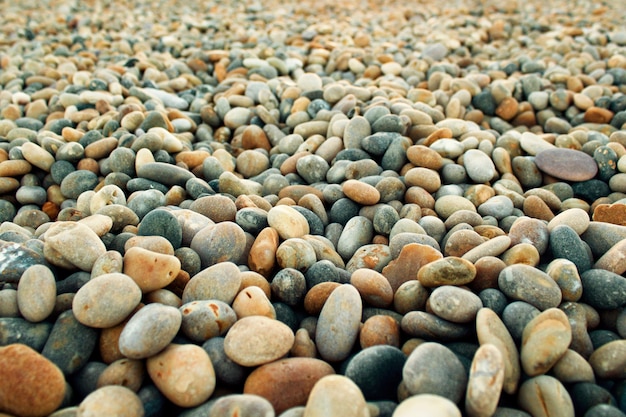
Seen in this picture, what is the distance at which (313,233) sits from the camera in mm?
1781

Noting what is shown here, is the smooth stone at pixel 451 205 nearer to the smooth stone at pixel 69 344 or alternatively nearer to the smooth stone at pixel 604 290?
the smooth stone at pixel 604 290

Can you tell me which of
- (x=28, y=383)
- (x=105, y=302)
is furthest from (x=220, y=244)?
(x=28, y=383)

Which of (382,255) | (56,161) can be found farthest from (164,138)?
(382,255)

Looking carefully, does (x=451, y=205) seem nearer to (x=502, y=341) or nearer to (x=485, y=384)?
(x=502, y=341)

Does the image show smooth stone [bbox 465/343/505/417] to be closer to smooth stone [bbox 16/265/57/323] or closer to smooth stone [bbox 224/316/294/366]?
smooth stone [bbox 224/316/294/366]

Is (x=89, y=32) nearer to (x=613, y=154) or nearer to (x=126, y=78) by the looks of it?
(x=126, y=78)

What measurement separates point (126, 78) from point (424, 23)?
3.27 m

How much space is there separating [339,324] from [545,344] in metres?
0.52

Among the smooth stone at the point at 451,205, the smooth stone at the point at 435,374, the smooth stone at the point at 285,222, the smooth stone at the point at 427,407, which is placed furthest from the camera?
the smooth stone at the point at 451,205

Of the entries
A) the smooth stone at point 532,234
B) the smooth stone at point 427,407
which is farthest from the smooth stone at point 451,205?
the smooth stone at point 427,407

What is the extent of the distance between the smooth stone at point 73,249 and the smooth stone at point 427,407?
99 centimetres

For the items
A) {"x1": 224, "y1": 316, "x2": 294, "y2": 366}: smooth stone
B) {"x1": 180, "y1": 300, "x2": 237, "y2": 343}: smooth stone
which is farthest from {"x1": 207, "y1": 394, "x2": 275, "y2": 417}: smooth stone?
{"x1": 180, "y1": 300, "x2": 237, "y2": 343}: smooth stone

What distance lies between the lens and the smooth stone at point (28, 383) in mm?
983

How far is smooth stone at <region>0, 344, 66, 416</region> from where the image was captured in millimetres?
983
